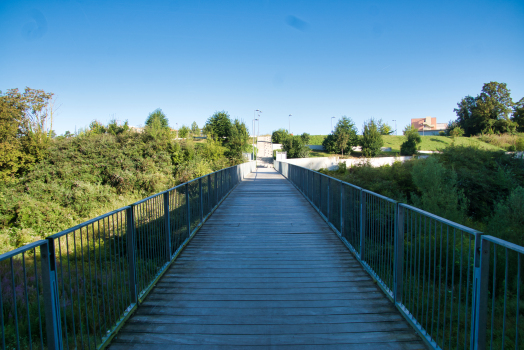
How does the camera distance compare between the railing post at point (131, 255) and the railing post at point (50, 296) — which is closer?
the railing post at point (50, 296)

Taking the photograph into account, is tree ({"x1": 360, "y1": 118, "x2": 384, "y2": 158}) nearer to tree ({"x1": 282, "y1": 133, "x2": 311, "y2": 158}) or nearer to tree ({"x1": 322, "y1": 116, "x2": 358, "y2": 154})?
tree ({"x1": 322, "y1": 116, "x2": 358, "y2": 154})

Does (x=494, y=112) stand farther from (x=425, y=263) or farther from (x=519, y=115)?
(x=425, y=263)

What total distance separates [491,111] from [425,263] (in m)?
81.3

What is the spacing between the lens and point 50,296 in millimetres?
A: 2047

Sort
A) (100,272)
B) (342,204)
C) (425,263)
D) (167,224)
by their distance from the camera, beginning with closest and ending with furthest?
1. (100,272)
2. (425,263)
3. (167,224)
4. (342,204)

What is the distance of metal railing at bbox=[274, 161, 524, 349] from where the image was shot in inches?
81.4

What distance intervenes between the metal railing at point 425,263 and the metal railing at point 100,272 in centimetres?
279

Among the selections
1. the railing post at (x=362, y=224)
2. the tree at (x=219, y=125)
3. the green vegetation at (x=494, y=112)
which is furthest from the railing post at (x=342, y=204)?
the green vegetation at (x=494, y=112)

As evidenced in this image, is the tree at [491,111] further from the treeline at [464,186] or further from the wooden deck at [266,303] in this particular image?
the wooden deck at [266,303]

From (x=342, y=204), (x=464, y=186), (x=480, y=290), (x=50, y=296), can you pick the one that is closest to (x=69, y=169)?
(x=342, y=204)

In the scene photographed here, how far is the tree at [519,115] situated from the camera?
63.9 metres

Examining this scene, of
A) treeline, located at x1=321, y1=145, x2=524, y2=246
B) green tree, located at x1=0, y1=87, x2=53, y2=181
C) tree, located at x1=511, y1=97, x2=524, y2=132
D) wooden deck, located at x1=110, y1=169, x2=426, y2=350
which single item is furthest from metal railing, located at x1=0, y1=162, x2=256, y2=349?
tree, located at x1=511, y1=97, x2=524, y2=132

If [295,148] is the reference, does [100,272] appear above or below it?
below

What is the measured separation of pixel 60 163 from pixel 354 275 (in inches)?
1053
